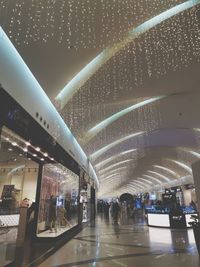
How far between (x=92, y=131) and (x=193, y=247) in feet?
23.1

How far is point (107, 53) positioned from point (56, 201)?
19.8ft

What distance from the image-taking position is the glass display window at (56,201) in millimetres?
7659

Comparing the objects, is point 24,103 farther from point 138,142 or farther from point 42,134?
point 138,142

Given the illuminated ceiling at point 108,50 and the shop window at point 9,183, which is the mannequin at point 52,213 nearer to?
the shop window at point 9,183

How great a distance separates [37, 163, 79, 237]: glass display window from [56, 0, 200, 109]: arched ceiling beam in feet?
9.54

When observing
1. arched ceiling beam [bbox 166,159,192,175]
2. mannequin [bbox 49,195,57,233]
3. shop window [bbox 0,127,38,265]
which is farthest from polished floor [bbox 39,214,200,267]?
arched ceiling beam [bbox 166,159,192,175]

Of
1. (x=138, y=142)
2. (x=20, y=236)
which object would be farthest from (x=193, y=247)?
(x=138, y=142)

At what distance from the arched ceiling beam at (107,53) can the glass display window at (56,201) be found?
2908mm

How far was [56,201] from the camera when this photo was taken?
873 centimetres

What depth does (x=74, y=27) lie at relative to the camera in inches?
178

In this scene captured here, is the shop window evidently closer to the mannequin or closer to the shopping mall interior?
the shopping mall interior

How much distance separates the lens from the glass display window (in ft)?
25.1

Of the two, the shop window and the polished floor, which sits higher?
the shop window

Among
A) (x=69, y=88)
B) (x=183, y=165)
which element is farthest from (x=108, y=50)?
(x=183, y=165)
